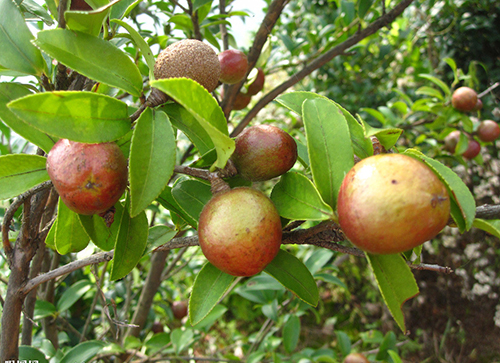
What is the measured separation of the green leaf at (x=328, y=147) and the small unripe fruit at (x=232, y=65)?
489mm

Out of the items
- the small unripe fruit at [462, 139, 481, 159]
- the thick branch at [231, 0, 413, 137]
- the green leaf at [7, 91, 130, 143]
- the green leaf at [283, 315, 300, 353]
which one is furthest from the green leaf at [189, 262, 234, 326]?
the small unripe fruit at [462, 139, 481, 159]

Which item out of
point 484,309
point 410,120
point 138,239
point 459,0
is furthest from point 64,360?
point 459,0

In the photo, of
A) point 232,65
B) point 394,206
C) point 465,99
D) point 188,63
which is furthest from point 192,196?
point 465,99

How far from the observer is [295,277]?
712 mm

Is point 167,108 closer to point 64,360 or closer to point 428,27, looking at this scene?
point 64,360

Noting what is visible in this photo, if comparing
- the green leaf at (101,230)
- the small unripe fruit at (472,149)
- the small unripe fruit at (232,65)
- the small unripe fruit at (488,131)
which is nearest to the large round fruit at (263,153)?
the green leaf at (101,230)

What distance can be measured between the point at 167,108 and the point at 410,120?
7.42 feet

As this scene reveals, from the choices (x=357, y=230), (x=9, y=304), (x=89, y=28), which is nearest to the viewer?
(x=357, y=230)

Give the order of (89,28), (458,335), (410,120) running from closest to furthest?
(89,28)
(410,120)
(458,335)

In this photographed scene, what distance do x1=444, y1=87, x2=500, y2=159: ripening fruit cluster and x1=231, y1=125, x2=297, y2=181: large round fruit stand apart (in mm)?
1723

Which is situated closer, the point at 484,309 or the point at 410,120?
the point at 410,120

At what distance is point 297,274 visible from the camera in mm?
714

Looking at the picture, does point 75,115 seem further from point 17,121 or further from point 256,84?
point 256,84

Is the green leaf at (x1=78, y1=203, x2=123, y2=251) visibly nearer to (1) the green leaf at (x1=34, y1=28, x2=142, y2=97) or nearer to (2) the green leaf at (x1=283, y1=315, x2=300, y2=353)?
(1) the green leaf at (x1=34, y1=28, x2=142, y2=97)
